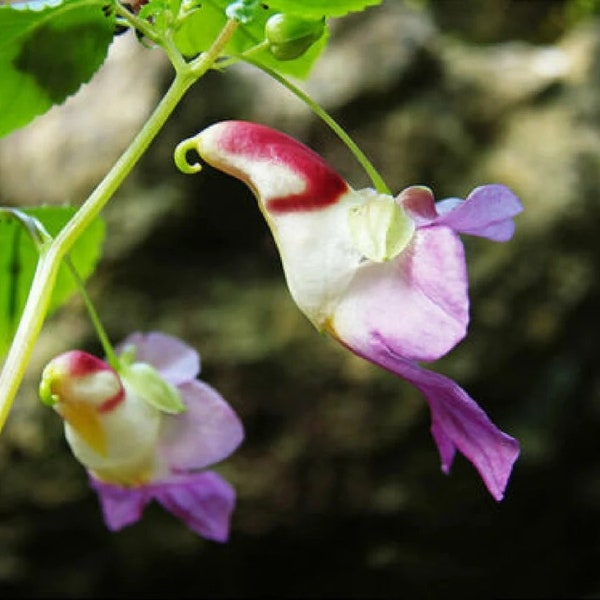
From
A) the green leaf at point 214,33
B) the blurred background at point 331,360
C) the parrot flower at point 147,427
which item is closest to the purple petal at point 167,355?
the parrot flower at point 147,427

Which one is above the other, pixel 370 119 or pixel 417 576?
pixel 370 119

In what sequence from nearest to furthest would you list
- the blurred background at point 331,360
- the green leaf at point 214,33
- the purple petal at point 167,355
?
1. the green leaf at point 214,33
2. the purple petal at point 167,355
3. the blurred background at point 331,360

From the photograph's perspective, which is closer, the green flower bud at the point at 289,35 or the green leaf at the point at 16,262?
the green flower bud at the point at 289,35

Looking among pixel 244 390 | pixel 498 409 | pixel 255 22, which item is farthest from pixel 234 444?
pixel 498 409

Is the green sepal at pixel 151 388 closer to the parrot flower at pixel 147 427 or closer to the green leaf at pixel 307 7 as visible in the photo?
the parrot flower at pixel 147 427

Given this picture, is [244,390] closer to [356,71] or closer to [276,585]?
[276,585]

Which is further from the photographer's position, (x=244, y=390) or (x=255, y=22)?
(x=244, y=390)
